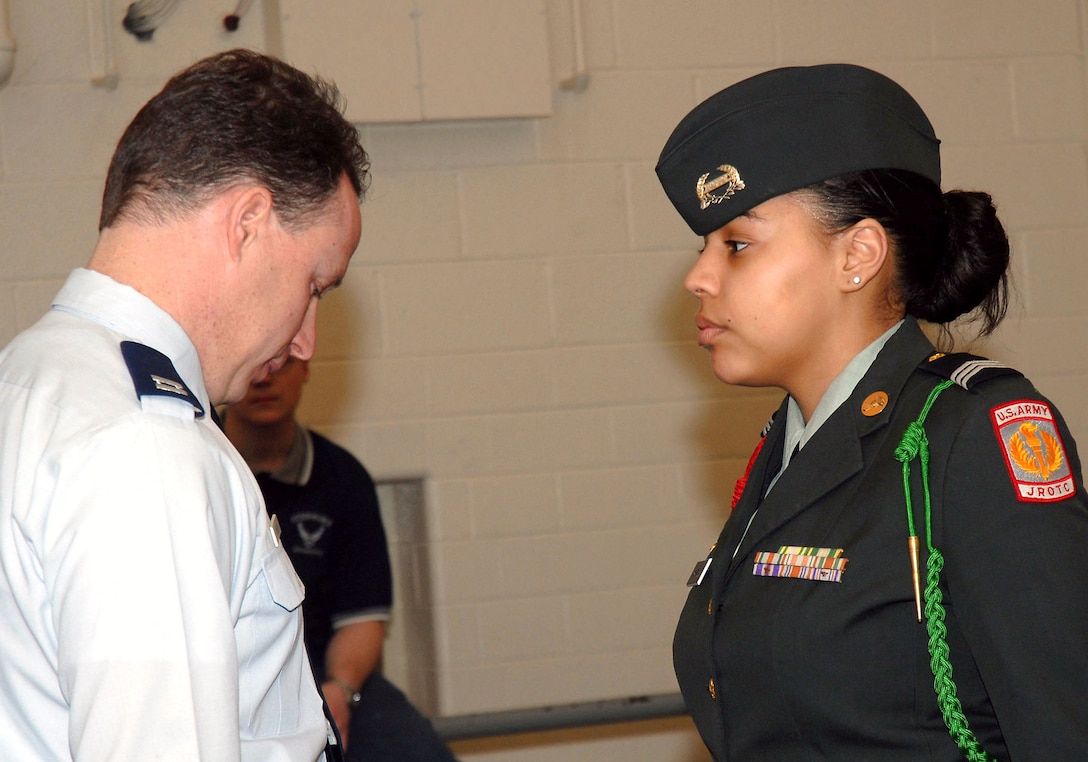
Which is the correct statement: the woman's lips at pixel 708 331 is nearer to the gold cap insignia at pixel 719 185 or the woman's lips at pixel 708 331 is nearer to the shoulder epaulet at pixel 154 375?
the gold cap insignia at pixel 719 185

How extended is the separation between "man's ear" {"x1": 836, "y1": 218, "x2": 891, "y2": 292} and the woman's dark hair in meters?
0.01

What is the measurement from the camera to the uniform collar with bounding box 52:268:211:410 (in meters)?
1.07

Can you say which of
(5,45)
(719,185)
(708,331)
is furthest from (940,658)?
(5,45)

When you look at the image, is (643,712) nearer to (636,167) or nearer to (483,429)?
(483,429)

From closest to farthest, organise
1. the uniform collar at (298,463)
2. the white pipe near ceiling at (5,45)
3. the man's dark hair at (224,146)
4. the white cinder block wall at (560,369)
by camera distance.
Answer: the man's dark hair at (224,146) < the uniform collar at (298,463) < the white pipe near ceiling at (5,45) < the white cinder block wall at (560,369)

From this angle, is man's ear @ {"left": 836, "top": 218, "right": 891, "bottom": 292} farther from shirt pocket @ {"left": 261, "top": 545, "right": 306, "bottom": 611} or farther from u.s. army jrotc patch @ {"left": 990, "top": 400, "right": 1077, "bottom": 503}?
shirt pocket @ {"left": 261, "top": 545, "right": 306, "bottom": 611}

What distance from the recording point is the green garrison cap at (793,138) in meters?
1.34

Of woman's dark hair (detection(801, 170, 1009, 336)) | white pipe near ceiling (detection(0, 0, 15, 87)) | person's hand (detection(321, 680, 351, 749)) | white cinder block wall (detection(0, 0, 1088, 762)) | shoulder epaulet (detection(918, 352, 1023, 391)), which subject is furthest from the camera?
white cinder block wall (detection(0, 0, 1088, 762))

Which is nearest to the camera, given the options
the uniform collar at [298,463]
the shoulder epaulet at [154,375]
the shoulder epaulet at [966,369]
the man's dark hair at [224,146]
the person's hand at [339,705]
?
the shoulder epaulet at [154,375]

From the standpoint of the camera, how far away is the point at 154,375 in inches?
39.8

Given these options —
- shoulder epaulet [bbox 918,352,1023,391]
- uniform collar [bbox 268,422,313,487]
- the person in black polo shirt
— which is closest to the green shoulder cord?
shoulder epaulet [bbox 918,352,1023,391]

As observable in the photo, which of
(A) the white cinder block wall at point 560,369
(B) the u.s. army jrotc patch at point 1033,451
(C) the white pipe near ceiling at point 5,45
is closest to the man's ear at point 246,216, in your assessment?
(B) the u.s. army jrotc patch at point 1033,451

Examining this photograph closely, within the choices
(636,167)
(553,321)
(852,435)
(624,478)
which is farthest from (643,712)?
(852,435)

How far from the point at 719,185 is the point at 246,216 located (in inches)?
22.6
